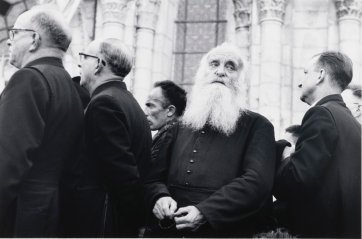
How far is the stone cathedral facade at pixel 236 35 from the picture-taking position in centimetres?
889

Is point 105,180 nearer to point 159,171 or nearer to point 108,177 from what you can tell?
point 108,177

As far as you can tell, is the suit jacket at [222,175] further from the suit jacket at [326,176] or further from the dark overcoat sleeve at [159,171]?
the suit jacket at [326,176]

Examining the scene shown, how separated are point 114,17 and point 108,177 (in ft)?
20.3

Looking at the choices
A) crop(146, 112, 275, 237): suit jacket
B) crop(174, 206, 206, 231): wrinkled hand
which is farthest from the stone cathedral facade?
crop(174, 206, 206, 231): wrinkled hand

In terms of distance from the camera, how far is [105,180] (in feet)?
12.0

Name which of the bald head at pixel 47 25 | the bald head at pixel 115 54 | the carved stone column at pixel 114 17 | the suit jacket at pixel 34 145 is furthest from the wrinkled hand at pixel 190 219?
the carved stone column at pixel 114 17

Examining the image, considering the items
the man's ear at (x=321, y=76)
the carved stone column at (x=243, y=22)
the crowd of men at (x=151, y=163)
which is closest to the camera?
the crowd of men at (x=151, y=163)

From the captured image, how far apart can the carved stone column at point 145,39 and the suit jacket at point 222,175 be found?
215 inches

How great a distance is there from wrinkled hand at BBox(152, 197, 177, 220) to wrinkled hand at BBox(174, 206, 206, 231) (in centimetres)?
7

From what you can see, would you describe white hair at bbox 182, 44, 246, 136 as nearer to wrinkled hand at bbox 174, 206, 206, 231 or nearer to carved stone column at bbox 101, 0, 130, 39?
wrinkled hand at bbox 174, 206, 206, 231

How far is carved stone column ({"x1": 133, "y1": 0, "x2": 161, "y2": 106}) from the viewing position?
951 centimetres

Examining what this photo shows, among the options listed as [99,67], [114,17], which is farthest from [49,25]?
[114,17]

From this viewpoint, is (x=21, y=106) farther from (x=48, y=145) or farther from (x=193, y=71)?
(x=193, y=71)

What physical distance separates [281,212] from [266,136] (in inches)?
20.8
